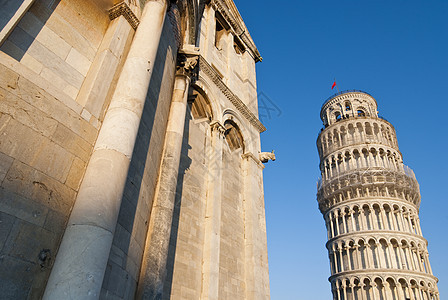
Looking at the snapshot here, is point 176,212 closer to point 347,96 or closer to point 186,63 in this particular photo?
point 186,63

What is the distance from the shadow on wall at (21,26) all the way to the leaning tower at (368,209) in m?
39.7

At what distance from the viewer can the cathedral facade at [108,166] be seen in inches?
166

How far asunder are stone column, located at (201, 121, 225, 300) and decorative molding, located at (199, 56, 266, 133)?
1986 mm

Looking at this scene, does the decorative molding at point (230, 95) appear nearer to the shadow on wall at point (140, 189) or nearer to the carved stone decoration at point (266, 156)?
the carved stone decoration at point (266, 156)

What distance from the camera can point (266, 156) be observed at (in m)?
15.6

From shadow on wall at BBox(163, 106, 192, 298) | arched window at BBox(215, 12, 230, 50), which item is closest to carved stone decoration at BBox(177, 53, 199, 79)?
shadow on wall at BBox(163, 106, 192, 298)

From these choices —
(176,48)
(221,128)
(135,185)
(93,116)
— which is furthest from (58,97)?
(221,128)

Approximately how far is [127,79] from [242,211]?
8254mm

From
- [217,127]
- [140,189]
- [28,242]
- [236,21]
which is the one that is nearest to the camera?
[28,242]

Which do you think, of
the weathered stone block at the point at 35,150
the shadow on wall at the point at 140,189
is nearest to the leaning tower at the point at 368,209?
the shadow on wall at the point at 140,189

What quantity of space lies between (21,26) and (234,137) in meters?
10.1

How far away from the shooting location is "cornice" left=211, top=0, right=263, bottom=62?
17102 mm

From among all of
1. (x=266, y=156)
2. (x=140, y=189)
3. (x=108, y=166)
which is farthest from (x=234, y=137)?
(x=108, y=166)

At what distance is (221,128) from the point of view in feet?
41.3
